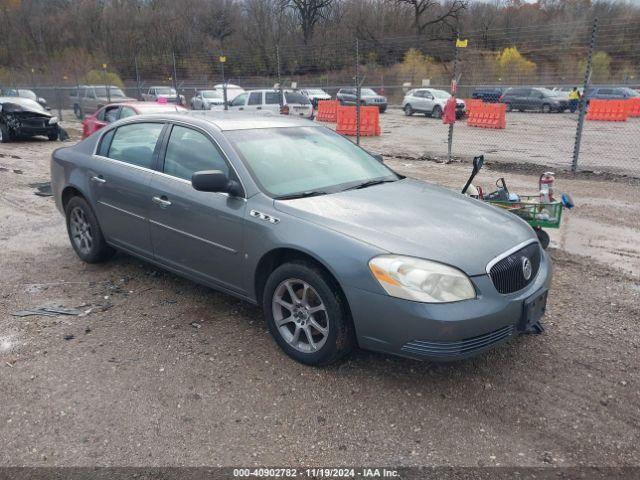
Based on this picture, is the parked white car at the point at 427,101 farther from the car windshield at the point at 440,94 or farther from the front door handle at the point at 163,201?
the front door handle at the point at 163,201

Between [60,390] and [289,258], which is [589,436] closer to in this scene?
[289,258]

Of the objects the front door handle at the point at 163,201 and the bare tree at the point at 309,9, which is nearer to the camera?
the front door handle at the point at 163,201

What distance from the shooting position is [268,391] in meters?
3.13

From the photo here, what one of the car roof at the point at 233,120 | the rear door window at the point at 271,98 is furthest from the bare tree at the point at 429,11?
the car roof at the point at 233,120

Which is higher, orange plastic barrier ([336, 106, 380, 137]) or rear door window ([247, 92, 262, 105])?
rear door window ([247, 92, 262, 105])

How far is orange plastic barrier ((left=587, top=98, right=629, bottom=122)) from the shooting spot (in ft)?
85.5

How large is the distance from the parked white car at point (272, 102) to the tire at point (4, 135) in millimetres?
7773

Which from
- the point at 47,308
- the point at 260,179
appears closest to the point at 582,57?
the point at 260,179

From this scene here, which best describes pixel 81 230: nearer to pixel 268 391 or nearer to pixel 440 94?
pixel 268 391

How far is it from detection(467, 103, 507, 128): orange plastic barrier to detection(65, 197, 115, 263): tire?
19875 millimetres

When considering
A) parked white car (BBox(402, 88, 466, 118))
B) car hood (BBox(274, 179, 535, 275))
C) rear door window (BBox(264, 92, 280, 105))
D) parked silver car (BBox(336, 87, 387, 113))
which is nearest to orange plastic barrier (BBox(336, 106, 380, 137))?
rear door window (BBox(264, 92, 280, 105))

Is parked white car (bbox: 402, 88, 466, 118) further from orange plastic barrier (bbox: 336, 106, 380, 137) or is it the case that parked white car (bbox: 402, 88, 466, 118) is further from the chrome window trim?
the chrome window trim

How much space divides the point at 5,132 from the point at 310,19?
48.4 metres

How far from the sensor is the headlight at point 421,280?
9.30 ft
